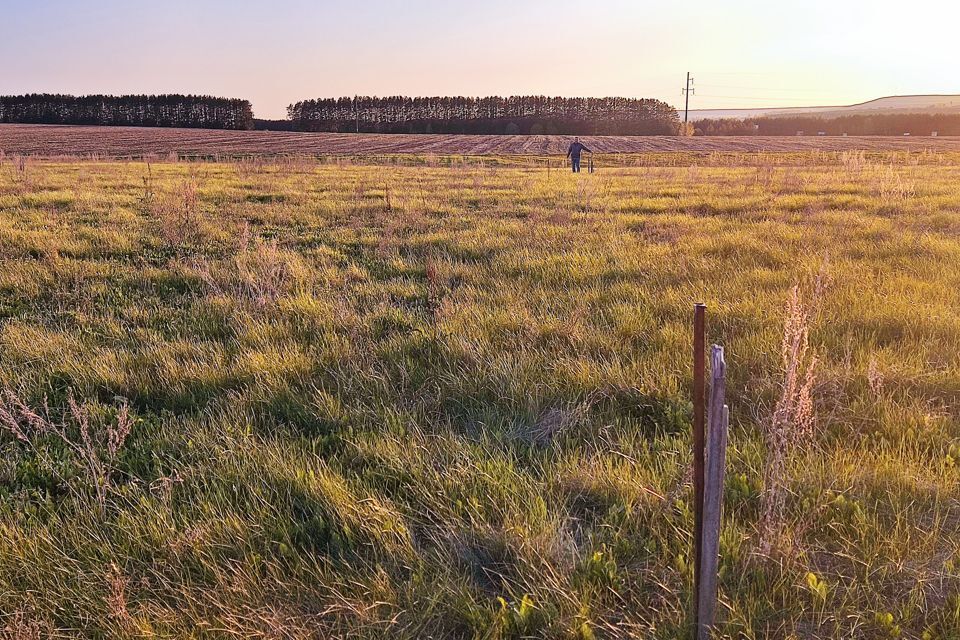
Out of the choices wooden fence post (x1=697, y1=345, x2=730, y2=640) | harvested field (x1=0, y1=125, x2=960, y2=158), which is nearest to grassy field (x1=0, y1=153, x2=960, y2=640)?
wooden fence post (x1=697, y1=345, x2=730, y2=640)

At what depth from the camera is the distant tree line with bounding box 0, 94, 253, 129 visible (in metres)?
87.6

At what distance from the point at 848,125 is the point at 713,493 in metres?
101

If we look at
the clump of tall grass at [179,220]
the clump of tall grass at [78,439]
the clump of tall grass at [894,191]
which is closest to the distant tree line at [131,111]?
the clump of tall grass at [179,220]

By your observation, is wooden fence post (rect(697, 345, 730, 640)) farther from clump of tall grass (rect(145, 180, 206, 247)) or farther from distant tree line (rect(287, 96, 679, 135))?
distant tree line (rect(287, 96, 679, 135))

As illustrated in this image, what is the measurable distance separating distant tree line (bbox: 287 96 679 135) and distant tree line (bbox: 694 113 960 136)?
719 cm

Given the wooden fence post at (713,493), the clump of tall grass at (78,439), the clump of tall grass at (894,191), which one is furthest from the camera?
the clump of tall grass at (894,191)

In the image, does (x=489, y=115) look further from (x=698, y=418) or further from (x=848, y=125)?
(x=698, y=418)

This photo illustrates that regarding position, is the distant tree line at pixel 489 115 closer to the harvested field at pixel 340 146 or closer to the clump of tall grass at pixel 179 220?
the harvested field at pixel 340 146

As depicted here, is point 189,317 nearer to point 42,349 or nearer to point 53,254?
point 42,349

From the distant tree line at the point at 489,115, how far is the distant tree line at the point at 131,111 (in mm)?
10064

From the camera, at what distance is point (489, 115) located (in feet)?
330

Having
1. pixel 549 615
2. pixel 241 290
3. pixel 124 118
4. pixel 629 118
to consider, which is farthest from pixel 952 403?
pixel 124 118

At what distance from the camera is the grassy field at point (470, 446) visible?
69.9 inches

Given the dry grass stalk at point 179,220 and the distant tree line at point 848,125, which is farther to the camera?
the distant tree line at point 848,125
